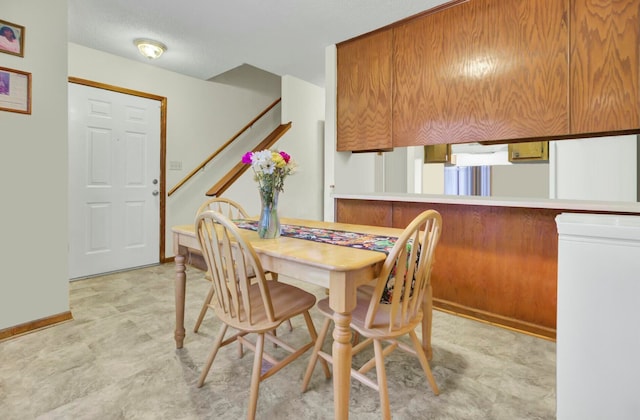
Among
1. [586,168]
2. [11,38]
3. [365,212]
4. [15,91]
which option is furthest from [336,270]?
[586,168]

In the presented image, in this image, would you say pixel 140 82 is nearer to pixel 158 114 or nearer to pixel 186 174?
pixel 158 114

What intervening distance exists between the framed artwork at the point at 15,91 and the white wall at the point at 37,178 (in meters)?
0.03

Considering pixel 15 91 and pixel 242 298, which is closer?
pixel 242 298

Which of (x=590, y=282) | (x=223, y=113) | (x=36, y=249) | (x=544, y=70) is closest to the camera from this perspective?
(x=590, y=282)

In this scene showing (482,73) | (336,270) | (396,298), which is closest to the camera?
(336,270)

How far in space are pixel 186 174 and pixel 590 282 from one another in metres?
3.83

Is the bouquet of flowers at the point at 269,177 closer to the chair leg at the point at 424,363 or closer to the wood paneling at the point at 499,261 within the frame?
the chair leg at the point at 424,363

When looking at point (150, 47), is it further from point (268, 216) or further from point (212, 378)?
point (212, 378)

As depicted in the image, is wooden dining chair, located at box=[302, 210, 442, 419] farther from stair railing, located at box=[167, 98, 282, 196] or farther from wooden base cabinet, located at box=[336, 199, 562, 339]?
stair railing, located at box=[167, 98, 282, 196]

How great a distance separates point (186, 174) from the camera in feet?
12.8

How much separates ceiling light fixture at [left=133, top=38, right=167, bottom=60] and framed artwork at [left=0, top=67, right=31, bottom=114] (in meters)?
1.18

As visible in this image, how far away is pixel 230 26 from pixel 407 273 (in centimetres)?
257

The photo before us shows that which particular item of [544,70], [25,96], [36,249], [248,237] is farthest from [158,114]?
[544,70]

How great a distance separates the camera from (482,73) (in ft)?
7.17
